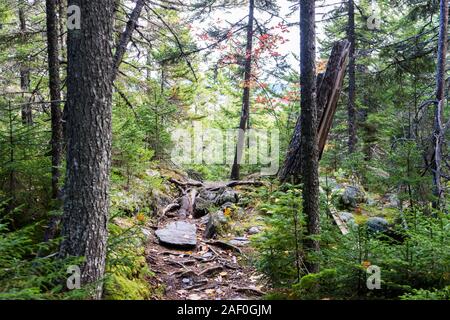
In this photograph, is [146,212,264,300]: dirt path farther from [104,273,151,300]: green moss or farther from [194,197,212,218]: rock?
[194,197,212,218]: rock

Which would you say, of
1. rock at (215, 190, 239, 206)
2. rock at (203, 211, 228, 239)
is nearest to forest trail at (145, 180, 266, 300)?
rock at (203, 211, 228, 239)

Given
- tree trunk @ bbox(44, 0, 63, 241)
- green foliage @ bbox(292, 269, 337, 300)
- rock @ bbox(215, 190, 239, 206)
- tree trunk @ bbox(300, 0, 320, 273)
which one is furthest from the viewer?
rock @ bbox(215, 190, 239, 206)

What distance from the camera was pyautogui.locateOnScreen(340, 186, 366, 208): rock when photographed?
964cm

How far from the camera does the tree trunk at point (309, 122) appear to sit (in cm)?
477

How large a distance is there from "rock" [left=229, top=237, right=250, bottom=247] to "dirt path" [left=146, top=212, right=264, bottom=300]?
0.32 ft

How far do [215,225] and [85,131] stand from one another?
17.3 ft

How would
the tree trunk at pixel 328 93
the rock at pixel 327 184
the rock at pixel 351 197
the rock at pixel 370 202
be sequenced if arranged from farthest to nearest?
the rock at pixel 370 202 → the rock at pixel 351 197 → the tree trunk at pixel 328 93 → the rock at pixel 327 184

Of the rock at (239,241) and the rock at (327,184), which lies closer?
the rock at (327,184)

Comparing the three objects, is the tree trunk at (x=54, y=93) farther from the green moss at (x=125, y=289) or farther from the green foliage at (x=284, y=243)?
the green foliage at (x=284, y=243)

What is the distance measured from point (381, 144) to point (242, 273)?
12370 mm

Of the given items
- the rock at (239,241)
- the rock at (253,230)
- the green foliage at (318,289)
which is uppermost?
the green foliage at (318,289)

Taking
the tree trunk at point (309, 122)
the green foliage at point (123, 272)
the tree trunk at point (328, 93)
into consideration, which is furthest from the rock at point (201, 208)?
the tree trunk at point (309, 122)

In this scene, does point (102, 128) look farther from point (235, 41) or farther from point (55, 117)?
point (235, 41)
